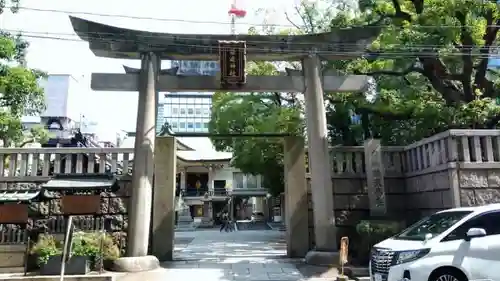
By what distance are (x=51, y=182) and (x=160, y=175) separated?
10.8 ft

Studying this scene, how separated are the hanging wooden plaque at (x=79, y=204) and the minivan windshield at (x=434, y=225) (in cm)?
706

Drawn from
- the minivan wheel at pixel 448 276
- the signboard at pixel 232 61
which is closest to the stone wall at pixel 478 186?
the minivan wheel at pixel 448 276

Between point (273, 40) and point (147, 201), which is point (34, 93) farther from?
point (273, 40)

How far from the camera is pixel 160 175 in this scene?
43.4ft

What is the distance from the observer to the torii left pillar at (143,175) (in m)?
11.3

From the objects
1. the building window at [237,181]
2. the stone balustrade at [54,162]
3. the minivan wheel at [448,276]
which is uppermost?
the building window at [237,181]

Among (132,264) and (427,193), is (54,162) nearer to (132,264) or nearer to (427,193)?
(132,264)

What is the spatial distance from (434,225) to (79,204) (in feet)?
26.2

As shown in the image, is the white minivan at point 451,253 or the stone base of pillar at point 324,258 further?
the stone base of pillar at point 324,258

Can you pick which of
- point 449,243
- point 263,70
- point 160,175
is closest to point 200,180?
point 263,70

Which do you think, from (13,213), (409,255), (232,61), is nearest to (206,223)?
(232,61)

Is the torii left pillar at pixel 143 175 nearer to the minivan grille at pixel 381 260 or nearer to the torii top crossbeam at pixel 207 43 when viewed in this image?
the torii top crossbeam at pixel 207 43

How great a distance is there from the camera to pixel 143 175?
1160 centimetres

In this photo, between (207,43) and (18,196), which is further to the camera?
(207,43)
